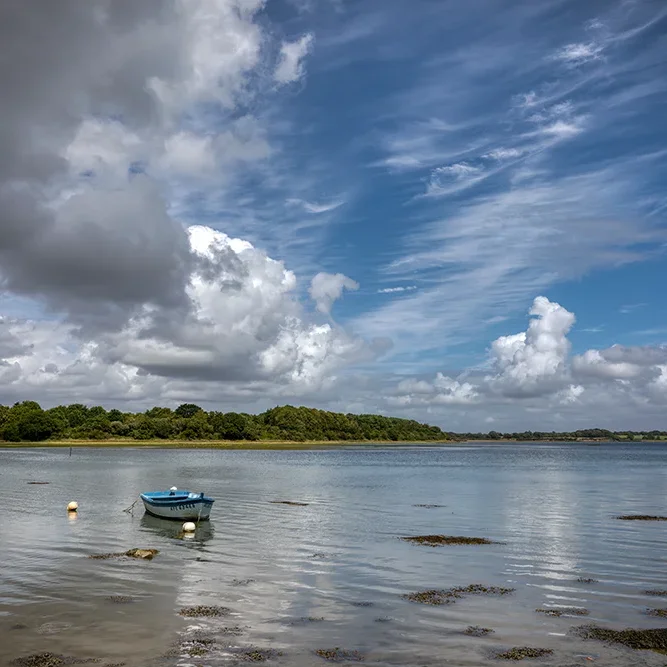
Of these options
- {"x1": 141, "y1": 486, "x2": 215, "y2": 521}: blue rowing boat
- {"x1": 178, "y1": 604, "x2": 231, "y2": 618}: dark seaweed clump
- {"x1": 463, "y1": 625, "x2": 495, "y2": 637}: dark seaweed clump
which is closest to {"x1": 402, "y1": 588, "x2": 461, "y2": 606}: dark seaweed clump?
{"x1": 463, "y1": 625, "x2": 495, "y2": 637}: dark seaweed clump

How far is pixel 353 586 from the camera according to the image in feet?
82.9

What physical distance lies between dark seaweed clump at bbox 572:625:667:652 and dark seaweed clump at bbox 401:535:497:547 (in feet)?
49.1

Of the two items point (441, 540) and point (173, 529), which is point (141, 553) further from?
point (441, 540)

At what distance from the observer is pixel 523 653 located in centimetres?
1762

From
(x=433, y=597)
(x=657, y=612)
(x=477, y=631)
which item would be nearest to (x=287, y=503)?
(x=433, y=597)

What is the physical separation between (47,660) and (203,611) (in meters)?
5.55

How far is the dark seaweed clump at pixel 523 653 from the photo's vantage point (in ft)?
56.9

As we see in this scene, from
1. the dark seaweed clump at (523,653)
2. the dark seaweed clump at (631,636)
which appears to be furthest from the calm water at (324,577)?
the dark seaweed clump at (631,636)

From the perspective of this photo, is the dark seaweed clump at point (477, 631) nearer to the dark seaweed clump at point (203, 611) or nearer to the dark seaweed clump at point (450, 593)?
the dark seaweed clump at point (450, 593)

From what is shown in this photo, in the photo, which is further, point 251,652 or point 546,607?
point 546,607

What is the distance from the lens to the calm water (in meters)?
18.4

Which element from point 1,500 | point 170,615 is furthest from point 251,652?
point 1,500

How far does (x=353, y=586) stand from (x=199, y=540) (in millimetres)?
14116

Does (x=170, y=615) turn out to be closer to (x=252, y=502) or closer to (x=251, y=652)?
(x=251, y=652)
